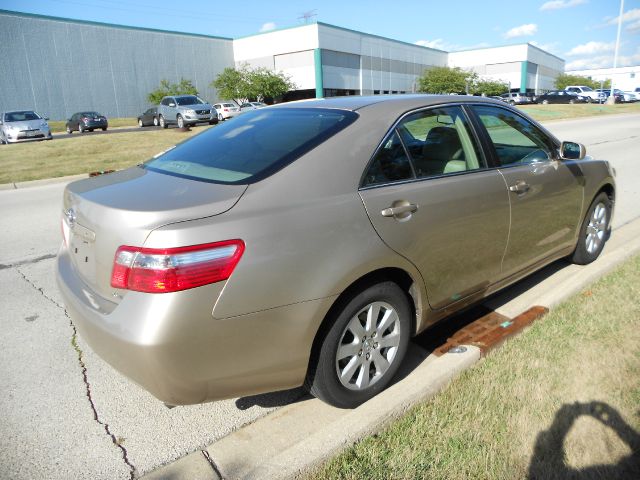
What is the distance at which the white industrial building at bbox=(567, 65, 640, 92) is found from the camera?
11496cm

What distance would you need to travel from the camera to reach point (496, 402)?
2.65m

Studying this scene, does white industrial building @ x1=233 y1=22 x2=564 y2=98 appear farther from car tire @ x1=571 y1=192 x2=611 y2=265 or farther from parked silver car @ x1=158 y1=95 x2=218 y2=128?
car tire @ x1=571 y1=192 x2=611 y2=265

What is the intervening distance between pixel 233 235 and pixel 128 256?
463mm

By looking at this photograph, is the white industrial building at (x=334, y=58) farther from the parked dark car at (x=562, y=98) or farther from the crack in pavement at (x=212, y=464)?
the crack in pavement at (x=212, y=464)

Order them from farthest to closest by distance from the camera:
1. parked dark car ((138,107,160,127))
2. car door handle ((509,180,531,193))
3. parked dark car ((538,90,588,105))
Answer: parked dark car ((538,90,588,105))
parked dark car ((138,107,160,127))
car door handle ((509,180,531,193))

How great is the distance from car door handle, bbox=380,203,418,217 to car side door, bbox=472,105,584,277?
104 centimetres

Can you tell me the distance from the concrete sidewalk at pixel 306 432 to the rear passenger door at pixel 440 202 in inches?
16.7

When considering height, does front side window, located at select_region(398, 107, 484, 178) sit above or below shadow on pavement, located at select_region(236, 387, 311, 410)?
above

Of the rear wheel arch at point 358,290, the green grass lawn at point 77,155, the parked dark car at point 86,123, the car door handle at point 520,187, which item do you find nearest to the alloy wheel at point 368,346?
the rear wheel arch at point 358,290

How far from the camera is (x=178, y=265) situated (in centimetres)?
206

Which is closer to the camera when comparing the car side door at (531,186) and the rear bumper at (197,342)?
the rear bumper at (197,342)

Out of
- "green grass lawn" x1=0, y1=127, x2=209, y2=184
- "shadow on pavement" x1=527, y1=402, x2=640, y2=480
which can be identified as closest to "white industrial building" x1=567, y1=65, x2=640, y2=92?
"green grass lawn" x1=0, y1=127, x2=209, y2=184

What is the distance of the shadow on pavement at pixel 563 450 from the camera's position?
87.7 inches

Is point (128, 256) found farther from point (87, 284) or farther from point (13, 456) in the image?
point (13, 456)
